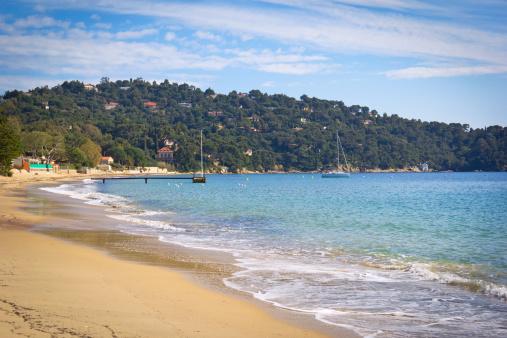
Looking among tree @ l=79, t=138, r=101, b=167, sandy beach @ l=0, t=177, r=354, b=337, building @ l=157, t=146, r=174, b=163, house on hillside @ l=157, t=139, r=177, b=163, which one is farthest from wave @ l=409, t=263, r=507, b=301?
building @ l=157, t=146, r=174, b=163

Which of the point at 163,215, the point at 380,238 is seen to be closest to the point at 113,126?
the point at 163,215

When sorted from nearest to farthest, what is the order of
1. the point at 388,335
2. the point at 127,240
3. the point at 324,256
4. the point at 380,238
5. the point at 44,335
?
the point at 44,335
the point at 388,335
the point at 324,256
the point at 127,240
the point at 380,238

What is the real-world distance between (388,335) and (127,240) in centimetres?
1183

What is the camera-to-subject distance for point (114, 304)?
8633 mm

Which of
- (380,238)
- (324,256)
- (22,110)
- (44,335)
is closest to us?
(44,335)

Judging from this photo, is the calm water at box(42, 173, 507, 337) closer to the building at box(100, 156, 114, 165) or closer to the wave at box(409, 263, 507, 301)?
the wave at box(409, 263, 507, 301)

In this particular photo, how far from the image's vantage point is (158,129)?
16800 centimetres

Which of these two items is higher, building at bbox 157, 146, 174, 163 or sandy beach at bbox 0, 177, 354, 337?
building at bbox 157, 146, 174, 163

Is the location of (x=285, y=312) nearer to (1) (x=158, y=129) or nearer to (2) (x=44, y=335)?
(2) (x=44, y=335)

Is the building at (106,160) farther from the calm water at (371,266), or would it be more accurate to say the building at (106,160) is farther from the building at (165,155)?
the calm water at (371,266)

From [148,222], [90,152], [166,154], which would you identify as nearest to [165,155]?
[166,154]

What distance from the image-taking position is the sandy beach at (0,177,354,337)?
7.19 m

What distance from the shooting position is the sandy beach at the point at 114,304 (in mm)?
7191

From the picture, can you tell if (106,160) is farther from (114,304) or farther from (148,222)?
(114,304)
